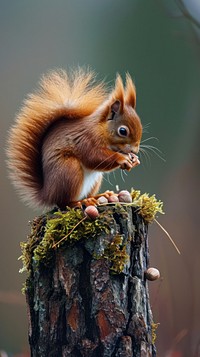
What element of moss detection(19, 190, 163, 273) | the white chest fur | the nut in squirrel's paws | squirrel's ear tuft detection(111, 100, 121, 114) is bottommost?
moss detection(19, 190, 163, 273)

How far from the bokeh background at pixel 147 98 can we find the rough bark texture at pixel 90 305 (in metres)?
0.73

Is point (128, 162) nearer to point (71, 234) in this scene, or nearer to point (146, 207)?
point (146, 207)

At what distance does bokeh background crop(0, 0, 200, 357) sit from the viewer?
6.05 ft

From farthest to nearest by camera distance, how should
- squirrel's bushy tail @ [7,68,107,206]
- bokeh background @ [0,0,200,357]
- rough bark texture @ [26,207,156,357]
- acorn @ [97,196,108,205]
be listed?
bokeh background @ [0,0,200,357], squirrel's bushy tail @ [7,68,107,206], acorn @ [97,196,108,205], rough bark texture @ [26,207,156,357]

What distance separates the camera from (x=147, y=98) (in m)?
1.92

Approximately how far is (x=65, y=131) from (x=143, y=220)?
272mm

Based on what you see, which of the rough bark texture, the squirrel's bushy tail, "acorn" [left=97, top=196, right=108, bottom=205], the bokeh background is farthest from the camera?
the bokeh background

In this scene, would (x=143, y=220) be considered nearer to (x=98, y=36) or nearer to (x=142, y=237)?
(x=142, y=237)

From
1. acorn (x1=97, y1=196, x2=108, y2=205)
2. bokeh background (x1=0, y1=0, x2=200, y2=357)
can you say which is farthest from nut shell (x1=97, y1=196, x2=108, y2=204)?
bokeh background (x1=0, y1=0, x2=200, y2=357)

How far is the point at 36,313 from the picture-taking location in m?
1.13

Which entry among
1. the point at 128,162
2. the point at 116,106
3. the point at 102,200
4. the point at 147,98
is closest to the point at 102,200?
the point at 102,200

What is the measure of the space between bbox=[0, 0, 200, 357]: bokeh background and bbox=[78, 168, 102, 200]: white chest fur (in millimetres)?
590

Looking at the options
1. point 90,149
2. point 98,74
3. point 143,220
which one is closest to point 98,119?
point 90,149

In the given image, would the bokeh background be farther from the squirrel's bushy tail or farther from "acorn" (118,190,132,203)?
"acorn" (118,190,132,203)
